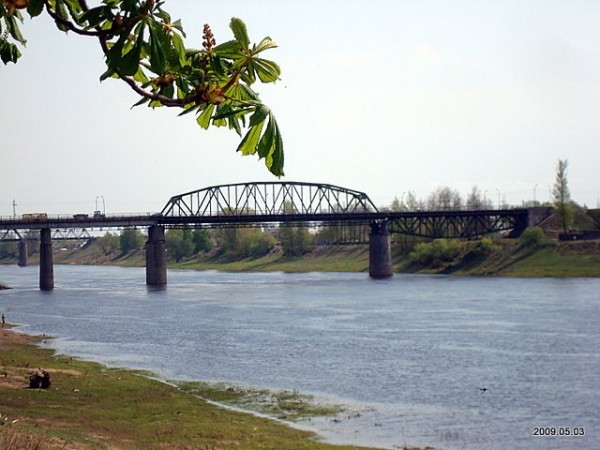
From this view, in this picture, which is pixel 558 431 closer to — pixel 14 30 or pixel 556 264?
pixel 14 30

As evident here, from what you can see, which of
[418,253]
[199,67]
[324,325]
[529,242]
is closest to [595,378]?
[324,325]

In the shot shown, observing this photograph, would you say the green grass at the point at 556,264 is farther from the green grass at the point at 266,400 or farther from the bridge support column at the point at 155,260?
the green grass at the point at 266,400

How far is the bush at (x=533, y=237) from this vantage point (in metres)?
146

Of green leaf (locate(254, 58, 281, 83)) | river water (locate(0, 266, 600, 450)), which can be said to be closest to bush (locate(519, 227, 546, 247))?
river water (locate(0, 266, 600, 450))

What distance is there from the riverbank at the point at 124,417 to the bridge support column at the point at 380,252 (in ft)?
379

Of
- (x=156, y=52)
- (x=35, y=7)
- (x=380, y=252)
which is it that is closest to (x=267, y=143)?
(x=156, y=52)

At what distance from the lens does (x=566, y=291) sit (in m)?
99.2

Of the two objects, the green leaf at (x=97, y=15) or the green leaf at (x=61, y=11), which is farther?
the green leaf at (x=61, y=11)

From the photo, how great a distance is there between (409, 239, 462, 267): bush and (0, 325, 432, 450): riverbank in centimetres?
11914

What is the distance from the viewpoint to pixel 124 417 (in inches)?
1339

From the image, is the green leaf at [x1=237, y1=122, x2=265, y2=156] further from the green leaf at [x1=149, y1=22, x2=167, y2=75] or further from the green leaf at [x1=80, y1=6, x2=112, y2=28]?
the green leaf at [x1=80, y1=6, x2=112, y2=28]

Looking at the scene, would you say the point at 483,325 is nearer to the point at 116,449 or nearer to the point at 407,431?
the point at 407,431

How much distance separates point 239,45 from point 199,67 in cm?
58

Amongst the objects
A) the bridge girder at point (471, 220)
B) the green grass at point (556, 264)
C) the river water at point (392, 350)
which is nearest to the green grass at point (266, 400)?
the river water at point (392, 350)
